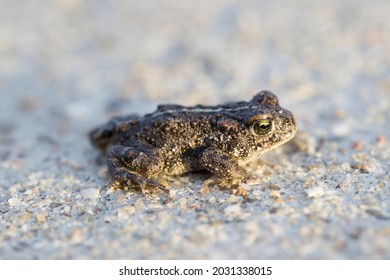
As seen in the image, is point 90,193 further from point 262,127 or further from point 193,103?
point 193,103

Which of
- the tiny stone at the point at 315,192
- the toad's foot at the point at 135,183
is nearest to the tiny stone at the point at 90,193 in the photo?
the toad's foot at the point at 135,183

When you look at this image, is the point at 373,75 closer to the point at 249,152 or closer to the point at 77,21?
the point at 249,152

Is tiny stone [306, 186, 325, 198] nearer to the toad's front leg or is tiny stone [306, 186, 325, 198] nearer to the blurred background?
the toad's front leg

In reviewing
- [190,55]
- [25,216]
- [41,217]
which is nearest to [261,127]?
[41,217]

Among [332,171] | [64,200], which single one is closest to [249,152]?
[332,171]

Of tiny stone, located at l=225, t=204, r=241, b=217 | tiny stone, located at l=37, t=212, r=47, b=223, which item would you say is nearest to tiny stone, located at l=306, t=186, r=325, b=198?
tiny stone, located at l=225, t=204, r=241, b=217
